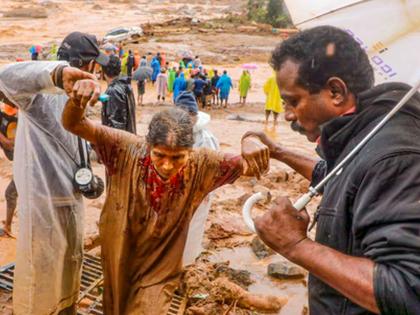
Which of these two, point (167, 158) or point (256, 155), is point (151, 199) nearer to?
point (167, 158)

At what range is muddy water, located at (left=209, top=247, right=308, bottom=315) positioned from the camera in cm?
448

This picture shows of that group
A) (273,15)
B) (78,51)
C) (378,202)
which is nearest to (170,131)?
(78,51)

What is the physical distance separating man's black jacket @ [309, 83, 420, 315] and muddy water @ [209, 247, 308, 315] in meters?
2.93

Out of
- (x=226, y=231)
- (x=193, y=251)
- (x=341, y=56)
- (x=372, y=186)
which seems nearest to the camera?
(x=372, y=186)

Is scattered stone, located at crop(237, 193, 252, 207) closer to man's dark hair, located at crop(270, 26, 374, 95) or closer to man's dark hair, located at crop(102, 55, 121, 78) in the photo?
man's dark hair, located at crop(102, 55, 121, 78)

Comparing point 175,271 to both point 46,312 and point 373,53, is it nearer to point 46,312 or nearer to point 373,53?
point 46,312

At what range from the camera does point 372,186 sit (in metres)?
1.30

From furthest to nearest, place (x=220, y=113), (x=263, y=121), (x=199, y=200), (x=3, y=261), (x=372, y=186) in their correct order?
(x=220, y=113), (x=263, y=121), (x=3, y=261), (x=199, y=200), (x=372, y=186)

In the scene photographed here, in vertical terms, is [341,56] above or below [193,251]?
above

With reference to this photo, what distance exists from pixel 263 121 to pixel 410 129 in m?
11.9

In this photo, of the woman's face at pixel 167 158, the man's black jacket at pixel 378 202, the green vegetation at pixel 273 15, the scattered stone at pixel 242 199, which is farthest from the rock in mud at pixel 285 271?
the green vegetation at pixel 273 15

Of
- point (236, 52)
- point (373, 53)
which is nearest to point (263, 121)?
point (373, 53)

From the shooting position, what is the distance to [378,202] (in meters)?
1.27

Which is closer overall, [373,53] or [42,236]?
[373,53]
